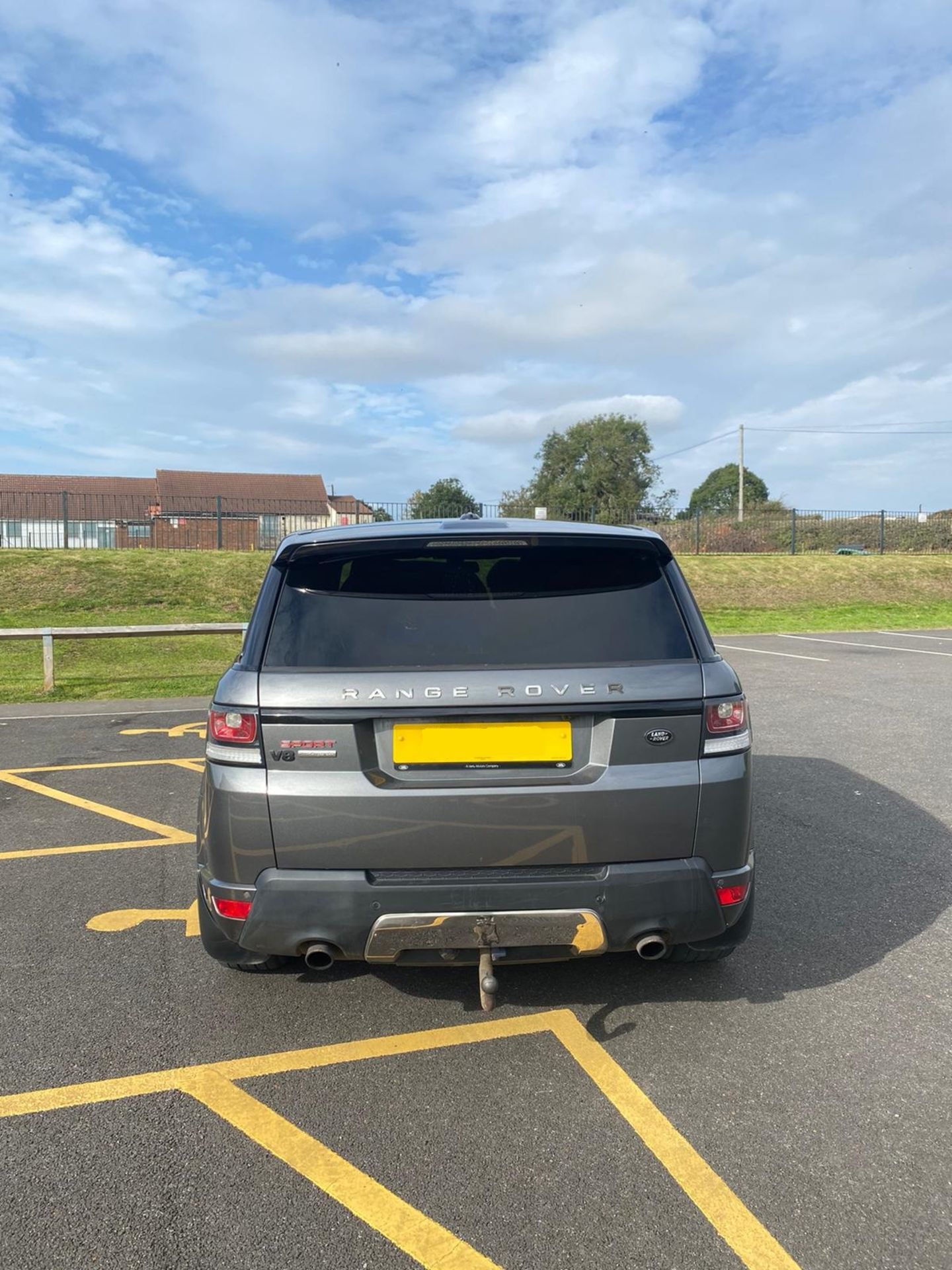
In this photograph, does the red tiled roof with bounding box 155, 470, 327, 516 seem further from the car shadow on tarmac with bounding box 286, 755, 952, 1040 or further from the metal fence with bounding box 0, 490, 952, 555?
the car shadow on tarmac with bounding box 286, 755, 952, 1040

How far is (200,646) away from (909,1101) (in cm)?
1359

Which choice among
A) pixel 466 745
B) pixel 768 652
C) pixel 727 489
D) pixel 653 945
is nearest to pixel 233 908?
pixel 466 745

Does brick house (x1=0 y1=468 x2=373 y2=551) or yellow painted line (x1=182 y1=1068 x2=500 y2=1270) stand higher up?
brick house (x1=0 y1=468 x2=373 y2=551)

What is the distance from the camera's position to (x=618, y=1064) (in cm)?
281

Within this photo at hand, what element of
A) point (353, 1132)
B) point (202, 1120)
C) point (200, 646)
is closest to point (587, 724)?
point (353, 1132)

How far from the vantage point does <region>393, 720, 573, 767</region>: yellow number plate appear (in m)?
2.65

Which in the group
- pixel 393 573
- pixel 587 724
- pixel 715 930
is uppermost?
pixel 393 573

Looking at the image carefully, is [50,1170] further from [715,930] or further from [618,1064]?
[715,930]

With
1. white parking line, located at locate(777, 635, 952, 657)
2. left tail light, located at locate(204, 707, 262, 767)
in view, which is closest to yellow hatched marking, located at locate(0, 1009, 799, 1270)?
left tail light, located at locate(204, 707, 262, 767)

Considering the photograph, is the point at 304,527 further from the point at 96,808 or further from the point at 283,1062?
the point at 283,1062

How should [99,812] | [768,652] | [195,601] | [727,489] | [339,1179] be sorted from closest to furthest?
[339,1179] → [99,812] → [768,652] → [195,601] → [727,489]

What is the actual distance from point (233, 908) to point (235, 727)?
1.79 ft

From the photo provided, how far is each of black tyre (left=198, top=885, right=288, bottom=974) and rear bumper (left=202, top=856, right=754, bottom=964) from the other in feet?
0.69

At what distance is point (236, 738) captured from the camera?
2703 mm
